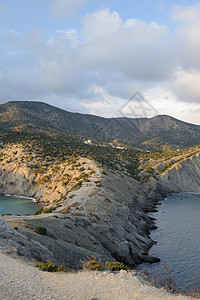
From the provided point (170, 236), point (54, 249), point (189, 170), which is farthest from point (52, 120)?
point (54, 249)

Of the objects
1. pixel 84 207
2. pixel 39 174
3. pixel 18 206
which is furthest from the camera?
pixel 39 174

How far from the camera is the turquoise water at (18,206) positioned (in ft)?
182

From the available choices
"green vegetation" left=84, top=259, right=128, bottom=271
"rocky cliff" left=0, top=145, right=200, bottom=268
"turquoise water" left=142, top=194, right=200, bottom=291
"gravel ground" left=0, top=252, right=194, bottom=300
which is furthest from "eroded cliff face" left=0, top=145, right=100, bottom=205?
"gravel ground" left=0, top=252, right=194, bottom=300

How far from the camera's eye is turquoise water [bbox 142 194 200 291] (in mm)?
30494

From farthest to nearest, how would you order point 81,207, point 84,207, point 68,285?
point 84,207 → point 81,207 → point 68,285

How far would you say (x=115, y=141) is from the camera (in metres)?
193

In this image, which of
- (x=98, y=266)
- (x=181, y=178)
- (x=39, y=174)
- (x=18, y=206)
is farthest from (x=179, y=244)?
(x=181, y=178)

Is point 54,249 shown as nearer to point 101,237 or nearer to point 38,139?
point 101,237

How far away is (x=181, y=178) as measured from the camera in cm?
10331

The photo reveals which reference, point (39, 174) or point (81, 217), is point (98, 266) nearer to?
point (81, 217)

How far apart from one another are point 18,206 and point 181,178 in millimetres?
76483

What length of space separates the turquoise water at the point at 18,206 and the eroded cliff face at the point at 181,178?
202 ft

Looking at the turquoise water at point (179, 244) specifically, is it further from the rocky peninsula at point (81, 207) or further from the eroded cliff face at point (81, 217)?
the eroded cliff face at point (81, 217)

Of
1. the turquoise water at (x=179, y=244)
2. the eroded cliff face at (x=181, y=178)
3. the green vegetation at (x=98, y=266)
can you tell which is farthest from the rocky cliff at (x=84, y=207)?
the green vegetation at (x=98, y=266)
